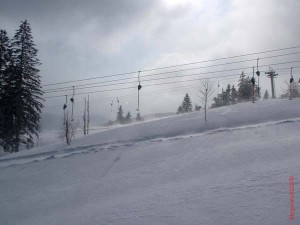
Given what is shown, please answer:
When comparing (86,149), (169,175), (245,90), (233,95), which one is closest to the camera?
(169,175)

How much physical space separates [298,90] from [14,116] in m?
47.3

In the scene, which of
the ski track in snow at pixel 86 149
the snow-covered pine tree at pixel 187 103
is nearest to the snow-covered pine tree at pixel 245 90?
the snow-covered pine tree at pixel 187 103

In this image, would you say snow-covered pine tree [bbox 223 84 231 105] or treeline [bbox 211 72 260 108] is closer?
treeline [bbox 211 72 260 108]

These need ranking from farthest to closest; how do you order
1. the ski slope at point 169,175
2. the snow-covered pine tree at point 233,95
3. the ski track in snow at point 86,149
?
the snow-covered pine tree at point 233,95, the ski track in snow at point 86,149, the ski slope at point 169,175

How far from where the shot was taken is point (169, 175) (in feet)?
49.6

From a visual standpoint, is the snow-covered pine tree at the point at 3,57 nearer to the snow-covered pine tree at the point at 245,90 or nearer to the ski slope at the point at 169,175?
the ski slope at the point at 169,175

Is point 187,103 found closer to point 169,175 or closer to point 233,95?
point 233,95

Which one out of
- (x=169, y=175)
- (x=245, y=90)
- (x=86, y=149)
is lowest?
(x=169, y=175)

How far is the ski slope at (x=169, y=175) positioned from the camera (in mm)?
10922

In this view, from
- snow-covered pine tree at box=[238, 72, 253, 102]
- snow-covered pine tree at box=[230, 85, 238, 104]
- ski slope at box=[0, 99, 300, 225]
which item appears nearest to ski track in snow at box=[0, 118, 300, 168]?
ski slope at box=[0, 99, 300, 225]

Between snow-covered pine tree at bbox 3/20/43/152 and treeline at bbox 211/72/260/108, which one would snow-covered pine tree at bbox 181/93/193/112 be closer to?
treeline at bbox 211/72/260/108

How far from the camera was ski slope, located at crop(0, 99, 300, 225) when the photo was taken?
10922 mm

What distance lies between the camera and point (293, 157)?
14.1 metres

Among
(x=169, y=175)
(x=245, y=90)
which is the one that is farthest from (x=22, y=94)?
(x=245, y=90)
